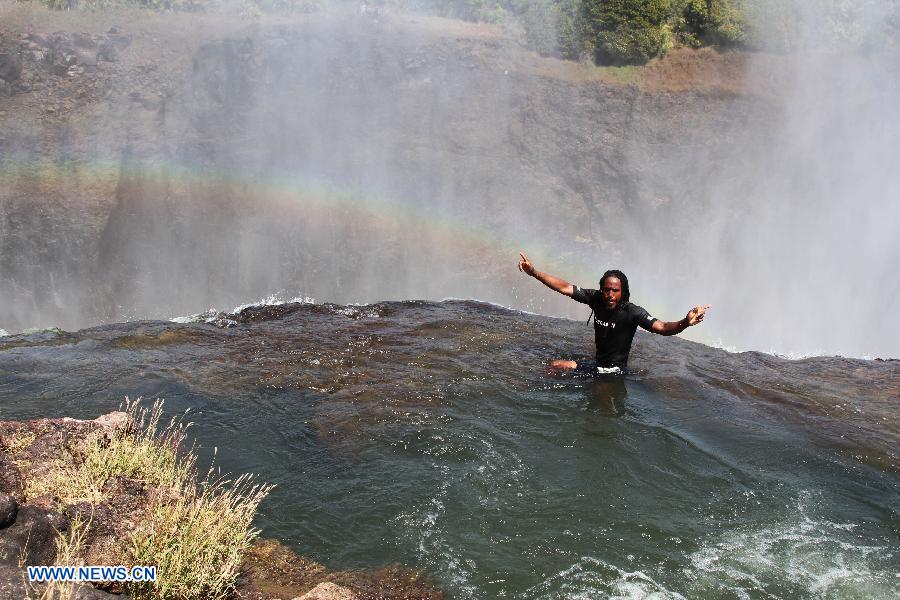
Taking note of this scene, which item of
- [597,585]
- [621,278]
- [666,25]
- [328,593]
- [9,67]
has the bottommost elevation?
[597,585]

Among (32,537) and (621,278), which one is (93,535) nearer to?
(32,537)

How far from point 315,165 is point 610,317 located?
44.4 feet

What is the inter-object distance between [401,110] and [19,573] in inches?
752

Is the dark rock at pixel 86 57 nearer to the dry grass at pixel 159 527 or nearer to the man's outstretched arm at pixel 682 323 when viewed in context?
the dry grass at pixel 159 527

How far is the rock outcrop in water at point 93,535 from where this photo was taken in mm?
3422

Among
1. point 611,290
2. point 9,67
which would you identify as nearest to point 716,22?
point 611,290

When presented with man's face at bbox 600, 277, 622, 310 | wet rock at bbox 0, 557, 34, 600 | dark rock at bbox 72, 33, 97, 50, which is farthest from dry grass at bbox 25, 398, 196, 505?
dark rock at bbox 72, 33, 97, 50

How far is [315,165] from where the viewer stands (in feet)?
64.1

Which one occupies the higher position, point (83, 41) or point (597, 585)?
point (83, 41)

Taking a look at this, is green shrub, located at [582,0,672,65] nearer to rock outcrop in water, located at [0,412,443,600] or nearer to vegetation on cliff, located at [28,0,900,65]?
vegetation on cliff, located at [28,0,900,65]

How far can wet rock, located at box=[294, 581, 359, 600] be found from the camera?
386 cm

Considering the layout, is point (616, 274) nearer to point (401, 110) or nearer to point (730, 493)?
point (730, 493)

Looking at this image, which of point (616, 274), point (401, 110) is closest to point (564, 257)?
point (401, 110)

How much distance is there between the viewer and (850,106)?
20.5m
